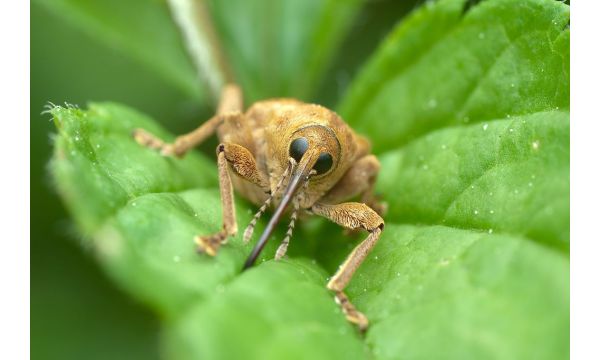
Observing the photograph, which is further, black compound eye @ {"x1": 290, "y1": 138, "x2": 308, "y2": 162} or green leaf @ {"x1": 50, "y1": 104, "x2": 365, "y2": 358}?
black compound eye @ {"x1": 290, "y1": 138, "x2": 308, "y2": 162}

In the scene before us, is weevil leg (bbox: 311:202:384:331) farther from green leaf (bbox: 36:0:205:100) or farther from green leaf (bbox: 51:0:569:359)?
green leaf (bbox: 36:0:205:100)

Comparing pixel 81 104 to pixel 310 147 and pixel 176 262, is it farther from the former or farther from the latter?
pixel 176 262

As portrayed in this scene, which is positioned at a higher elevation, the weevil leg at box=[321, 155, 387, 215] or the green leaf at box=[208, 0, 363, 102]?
the green leaf at box=[208, 0, 363, 102]

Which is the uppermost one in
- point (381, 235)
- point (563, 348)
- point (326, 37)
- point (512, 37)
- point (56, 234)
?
point (512, 37)

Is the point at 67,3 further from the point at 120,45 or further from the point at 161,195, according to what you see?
the point at 161,195

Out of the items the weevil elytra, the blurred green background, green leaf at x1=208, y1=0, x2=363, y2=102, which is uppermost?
green leaf at x1=208, y1=0, x2=363, y2=102

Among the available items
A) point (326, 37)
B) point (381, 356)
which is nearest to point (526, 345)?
point (381, 356)

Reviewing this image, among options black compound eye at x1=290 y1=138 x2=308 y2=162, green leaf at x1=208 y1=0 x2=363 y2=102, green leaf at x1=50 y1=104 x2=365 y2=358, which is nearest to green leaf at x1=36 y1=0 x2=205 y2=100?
green leaf at x1=208 y1=0 x2=363 y2=102

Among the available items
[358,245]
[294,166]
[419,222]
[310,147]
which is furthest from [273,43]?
[358,245]
